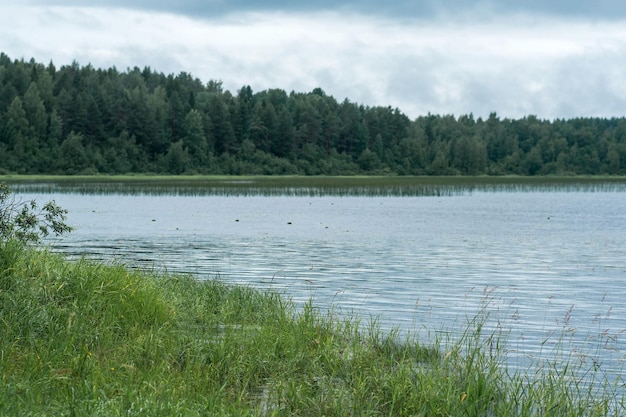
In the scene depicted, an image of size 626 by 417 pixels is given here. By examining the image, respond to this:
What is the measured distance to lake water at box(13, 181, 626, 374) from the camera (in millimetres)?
21406

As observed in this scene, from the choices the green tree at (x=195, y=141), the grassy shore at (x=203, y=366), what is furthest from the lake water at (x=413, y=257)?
the green tree at (x=195, y=141)

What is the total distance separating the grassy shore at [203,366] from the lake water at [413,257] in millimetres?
2581

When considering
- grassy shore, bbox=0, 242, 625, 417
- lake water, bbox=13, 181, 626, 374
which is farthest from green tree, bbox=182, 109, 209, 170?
grassy shore, bbox=0, 242, 625, 417

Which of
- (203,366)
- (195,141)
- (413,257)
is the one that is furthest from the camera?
(195,141)

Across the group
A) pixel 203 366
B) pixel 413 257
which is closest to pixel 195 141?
pixel 413 257

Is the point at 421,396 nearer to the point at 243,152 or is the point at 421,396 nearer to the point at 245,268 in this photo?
the point at 245,268

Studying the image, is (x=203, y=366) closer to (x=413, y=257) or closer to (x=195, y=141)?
(x=413, y=257)

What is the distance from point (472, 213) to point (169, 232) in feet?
97.1

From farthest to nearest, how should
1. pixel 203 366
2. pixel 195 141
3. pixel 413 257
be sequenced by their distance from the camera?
pixel 195 141 < pixel 413 257 < pixel 203 366

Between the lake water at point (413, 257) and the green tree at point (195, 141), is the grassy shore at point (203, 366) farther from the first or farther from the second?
the green tree at point (195, 141)

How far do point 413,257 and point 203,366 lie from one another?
24691mm

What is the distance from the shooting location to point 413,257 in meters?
37.4

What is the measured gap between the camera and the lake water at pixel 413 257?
21406 millimetres

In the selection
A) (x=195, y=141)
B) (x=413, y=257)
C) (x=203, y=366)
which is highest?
(x=195, y=141)
